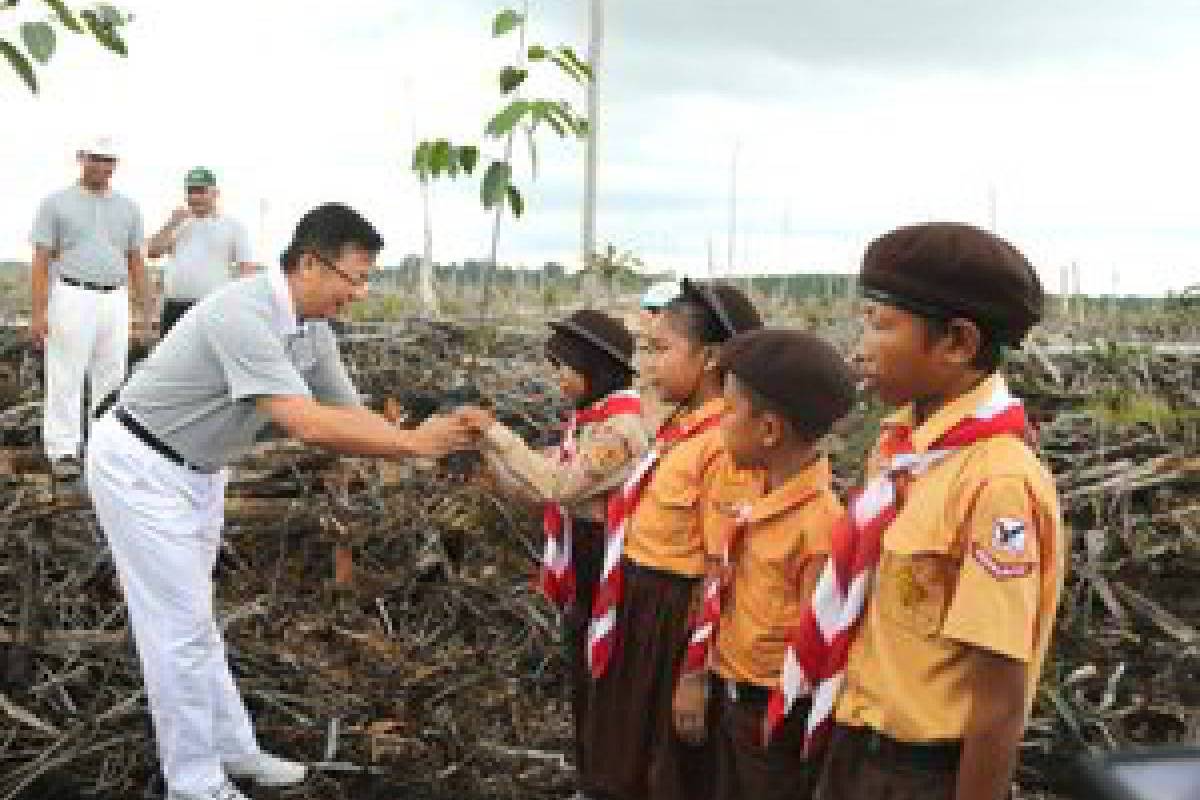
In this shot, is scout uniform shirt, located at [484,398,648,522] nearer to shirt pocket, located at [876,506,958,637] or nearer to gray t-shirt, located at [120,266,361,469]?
gray t-shirt, located at [120,266,361,469]

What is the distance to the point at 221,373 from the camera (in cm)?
394

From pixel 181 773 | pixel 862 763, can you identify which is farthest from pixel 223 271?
pixel 862 763

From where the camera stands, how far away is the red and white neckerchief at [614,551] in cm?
331

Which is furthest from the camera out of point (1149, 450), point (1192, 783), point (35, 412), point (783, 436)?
point (35, 412)

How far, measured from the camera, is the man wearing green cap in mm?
8102

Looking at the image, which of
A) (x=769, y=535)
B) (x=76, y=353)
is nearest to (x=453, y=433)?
(x=769, y=535)

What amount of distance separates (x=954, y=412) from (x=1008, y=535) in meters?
0.25

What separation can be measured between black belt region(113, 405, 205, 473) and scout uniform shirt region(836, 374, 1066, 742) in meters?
2.34

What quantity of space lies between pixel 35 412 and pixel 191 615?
391 cm

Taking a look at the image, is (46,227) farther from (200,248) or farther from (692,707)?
(692,707)

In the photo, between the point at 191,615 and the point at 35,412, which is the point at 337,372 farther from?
the point at 35,412

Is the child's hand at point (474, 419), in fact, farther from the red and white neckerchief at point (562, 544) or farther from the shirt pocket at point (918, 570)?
the shirt pocket at point (918, 570)

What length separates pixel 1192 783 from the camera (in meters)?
1.30

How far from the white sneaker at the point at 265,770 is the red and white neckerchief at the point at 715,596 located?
6.06 feet
